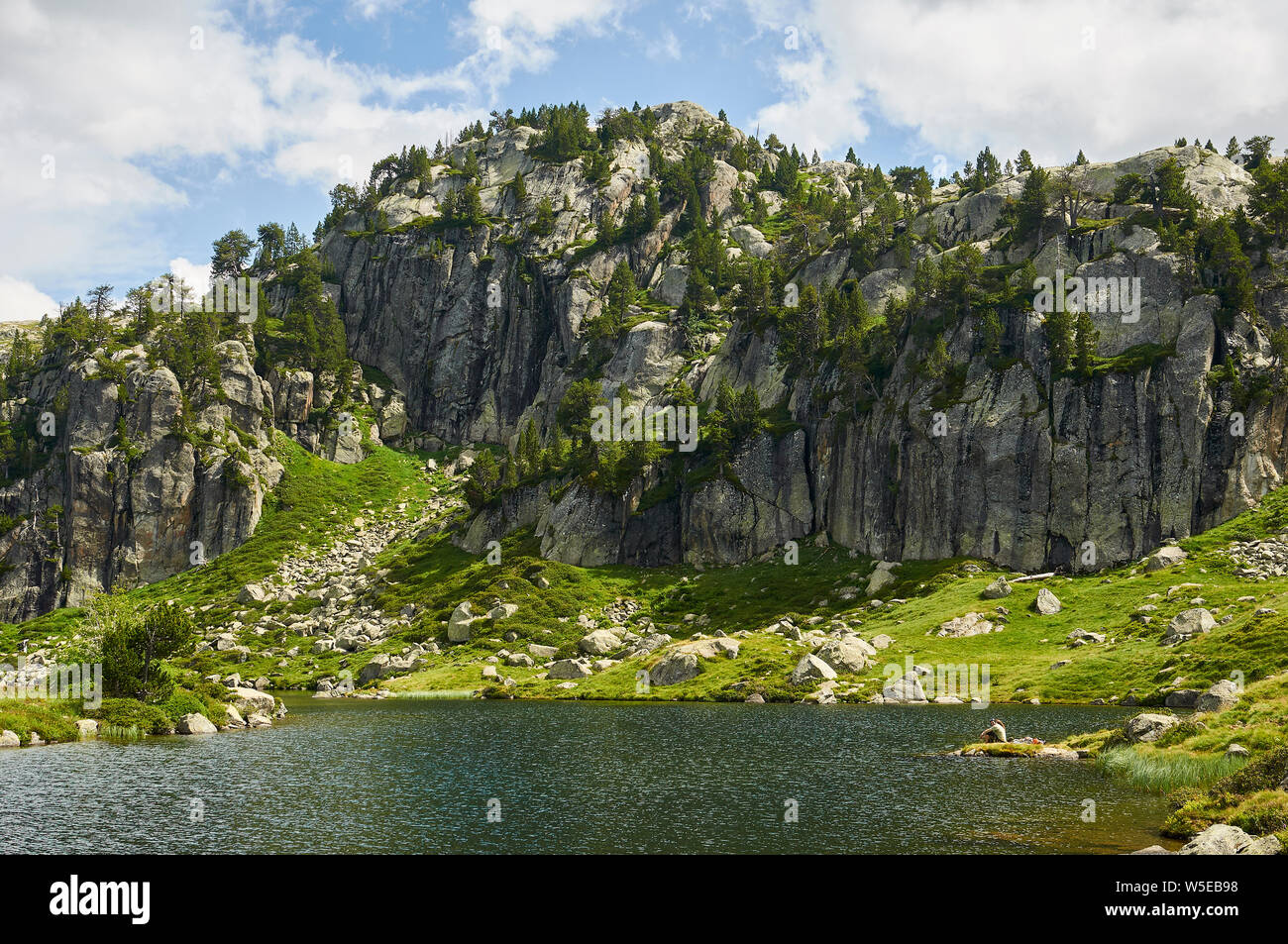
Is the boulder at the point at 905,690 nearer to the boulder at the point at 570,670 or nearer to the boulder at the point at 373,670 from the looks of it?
the boulder at the point at 570,670

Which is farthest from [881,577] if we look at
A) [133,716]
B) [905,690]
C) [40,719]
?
[40,719]

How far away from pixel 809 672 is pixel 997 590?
38326 mm

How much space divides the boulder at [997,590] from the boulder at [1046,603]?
5.44 m

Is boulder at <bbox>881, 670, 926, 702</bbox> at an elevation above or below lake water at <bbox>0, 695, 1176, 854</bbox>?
below

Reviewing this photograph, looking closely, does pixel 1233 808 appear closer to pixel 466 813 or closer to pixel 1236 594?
pixel 466 813

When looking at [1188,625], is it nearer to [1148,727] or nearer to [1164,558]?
[1164,558]

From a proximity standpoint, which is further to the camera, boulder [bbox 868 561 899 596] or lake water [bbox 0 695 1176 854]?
boulder [bbox 868 561 899 596]

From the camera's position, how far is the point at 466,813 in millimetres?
45781

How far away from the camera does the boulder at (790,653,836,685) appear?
10794 cm

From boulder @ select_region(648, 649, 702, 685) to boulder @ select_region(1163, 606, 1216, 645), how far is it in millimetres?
57841

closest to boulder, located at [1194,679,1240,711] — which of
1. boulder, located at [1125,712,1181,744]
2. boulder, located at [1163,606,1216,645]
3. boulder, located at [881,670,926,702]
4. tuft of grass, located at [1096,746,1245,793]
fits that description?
boulder, located at [1125,712,1181,744]

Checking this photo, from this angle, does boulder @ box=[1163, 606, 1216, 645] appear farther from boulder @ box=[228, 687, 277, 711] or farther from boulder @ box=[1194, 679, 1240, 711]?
boulder @ box=[228, 687, 277, 711]

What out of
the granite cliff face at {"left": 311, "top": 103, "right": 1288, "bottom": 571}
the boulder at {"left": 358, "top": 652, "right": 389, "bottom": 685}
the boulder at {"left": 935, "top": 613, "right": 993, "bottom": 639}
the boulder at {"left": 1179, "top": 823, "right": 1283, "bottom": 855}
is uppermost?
the granite cliff face at {"left": 311, "top": 103, "right": 1288, "bottom": 571}

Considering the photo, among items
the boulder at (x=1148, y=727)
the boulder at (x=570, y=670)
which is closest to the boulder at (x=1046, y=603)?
the boulder at (x=1148, y=727)
